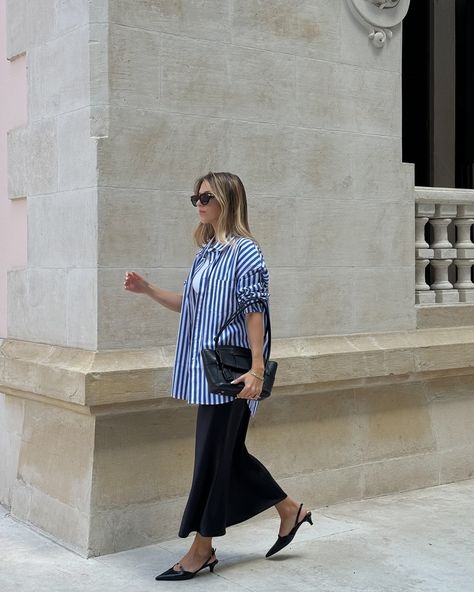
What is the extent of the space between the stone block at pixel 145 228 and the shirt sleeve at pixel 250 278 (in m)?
0.90

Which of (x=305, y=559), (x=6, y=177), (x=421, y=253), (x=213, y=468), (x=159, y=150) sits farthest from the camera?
(x=421, y=253)

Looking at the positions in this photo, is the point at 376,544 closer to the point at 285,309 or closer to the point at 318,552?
the point at 318,552

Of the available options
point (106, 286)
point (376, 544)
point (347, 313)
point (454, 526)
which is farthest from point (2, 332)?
point (454, 526)

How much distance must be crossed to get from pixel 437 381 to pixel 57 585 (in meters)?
3.33

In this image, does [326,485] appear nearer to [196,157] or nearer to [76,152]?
[196,157]

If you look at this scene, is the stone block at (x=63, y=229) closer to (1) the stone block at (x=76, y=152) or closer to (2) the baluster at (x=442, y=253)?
(1) the stone block at (x=76, y=152)

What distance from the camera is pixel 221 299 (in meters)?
4.98

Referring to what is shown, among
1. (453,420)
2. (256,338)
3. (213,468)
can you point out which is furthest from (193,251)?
(453,420)

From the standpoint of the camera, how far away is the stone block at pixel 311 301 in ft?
20.6

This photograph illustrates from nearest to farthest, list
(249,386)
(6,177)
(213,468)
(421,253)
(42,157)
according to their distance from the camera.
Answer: (249,386) < (213,468) < (42,157) < (6,177) < (421,253)

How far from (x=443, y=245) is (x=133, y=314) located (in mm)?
2755

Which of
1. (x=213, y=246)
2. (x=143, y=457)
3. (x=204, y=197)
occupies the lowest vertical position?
(x=143, y=457)

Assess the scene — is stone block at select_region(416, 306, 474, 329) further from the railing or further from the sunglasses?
the sunglasses

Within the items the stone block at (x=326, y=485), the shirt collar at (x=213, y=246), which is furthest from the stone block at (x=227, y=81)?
the stone block at (x=326, y=485)
